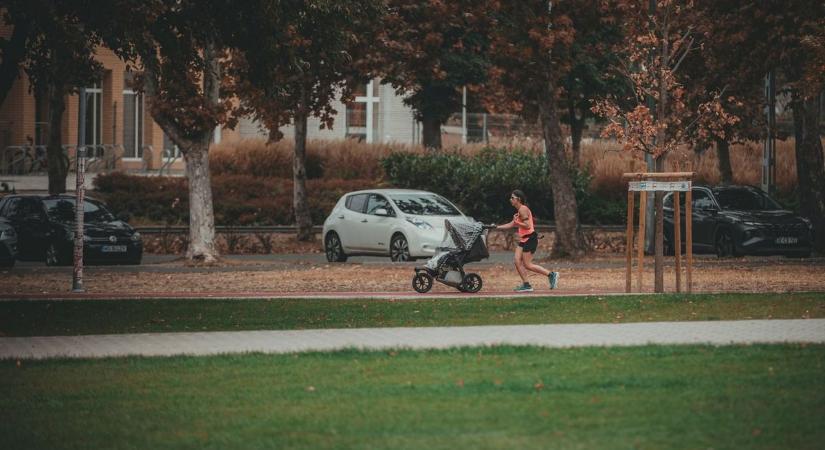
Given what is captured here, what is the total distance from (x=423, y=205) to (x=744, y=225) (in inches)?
253

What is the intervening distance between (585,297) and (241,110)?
15084mm

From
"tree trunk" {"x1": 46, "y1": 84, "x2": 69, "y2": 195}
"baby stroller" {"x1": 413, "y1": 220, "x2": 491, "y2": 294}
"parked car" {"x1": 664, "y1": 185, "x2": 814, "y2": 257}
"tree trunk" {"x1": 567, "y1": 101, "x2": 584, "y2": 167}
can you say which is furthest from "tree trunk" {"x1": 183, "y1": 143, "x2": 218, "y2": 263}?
"tree trunk" {"x1": 567, "y1": 101, "x2": 584, "y2": 167}

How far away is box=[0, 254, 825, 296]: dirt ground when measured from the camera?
76.1ft

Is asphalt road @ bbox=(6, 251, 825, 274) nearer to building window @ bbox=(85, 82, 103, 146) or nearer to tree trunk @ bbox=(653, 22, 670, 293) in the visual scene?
tree trunk @ bbox=(653, 22, 670, 293)

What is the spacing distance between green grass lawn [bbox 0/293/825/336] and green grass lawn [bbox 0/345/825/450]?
11.3 ft

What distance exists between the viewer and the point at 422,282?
21.8 metres

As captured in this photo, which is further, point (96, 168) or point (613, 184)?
point (96, 168)

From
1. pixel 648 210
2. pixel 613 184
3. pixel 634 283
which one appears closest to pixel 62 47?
pixel 634 283

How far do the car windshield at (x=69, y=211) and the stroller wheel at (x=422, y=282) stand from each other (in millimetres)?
10951

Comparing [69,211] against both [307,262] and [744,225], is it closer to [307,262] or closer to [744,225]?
[307,262]

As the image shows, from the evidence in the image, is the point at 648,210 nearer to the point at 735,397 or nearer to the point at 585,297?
the point at 585,297

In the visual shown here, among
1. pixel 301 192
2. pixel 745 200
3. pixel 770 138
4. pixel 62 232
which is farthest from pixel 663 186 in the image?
pixel 301 192

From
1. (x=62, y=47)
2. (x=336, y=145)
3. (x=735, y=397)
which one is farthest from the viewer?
(x=336, y=145)

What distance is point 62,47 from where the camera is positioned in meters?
19.4
